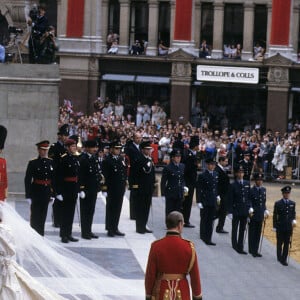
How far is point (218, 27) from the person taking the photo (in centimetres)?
4834

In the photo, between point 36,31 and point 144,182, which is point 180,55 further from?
point 144,182

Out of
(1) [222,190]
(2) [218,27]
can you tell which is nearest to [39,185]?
(1) [222,190]

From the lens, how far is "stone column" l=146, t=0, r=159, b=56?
48.3m

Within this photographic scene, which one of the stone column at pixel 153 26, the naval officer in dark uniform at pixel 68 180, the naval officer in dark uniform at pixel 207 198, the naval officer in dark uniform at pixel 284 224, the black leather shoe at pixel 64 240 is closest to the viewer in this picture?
the black leather shoe at pixel 64 240

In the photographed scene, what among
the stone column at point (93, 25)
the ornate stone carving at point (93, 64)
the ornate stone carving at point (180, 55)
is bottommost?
the ornate stone carving at point (93, 64)

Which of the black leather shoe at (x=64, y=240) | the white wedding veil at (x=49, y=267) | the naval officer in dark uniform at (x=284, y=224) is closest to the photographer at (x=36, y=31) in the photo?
the black leather shoe at (x=64, y=240)

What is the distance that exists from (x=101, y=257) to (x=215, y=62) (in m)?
29.4

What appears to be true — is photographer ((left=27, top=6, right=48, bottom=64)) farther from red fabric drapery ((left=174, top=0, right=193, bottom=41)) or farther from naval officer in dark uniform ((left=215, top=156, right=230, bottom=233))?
red fabric drapery ((left=174, top=0, right=193, bottom=41))

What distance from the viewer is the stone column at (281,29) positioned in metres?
46.6

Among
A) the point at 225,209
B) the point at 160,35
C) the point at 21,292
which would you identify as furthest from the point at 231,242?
the point at 160,35

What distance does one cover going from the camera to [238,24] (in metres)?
48.7

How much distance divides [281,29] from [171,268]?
1427 inches

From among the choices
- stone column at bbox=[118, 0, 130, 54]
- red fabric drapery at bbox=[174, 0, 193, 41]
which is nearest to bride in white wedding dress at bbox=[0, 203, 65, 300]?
red fabric drapery at bbox=[174, 0, 193, 41]

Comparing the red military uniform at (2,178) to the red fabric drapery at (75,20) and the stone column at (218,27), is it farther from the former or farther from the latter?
the stone column at (218,27)
